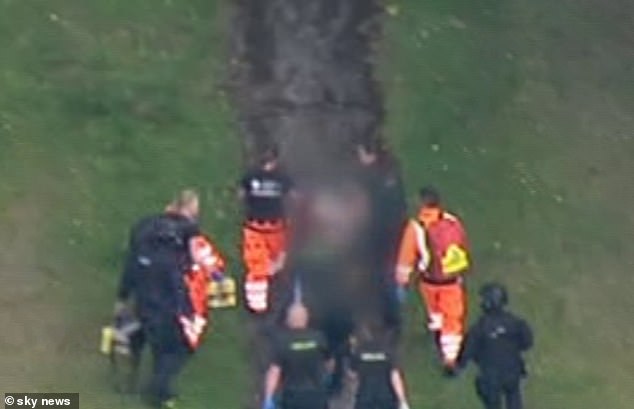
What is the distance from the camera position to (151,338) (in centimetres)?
1855

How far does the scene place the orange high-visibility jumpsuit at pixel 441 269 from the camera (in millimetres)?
19859

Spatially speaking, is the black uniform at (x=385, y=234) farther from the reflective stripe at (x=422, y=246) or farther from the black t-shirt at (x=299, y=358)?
the black t-shirt at (x=299, y=358)

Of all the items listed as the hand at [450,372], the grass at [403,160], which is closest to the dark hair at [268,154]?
the grass at [403,160]

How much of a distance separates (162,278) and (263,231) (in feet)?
7.70

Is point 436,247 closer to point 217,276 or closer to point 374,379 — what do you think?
point 217,276

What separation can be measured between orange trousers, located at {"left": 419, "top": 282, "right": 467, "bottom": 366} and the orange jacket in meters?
0.14

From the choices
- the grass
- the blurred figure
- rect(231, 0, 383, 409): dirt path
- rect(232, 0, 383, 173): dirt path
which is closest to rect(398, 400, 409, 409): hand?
the grass

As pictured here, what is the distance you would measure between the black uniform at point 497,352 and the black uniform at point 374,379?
1016mm

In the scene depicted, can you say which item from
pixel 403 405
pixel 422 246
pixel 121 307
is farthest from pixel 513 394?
pixel 121 307

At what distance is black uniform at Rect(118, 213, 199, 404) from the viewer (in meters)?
18.3

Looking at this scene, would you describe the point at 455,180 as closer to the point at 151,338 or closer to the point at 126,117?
the point at 126,117

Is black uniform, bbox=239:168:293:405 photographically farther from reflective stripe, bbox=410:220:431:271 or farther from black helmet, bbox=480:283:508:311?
black helmet, bbox=480:283:508:311

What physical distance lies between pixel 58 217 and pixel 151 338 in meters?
3.05

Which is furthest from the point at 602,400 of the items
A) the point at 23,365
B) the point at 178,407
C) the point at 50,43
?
the point at 50,43
